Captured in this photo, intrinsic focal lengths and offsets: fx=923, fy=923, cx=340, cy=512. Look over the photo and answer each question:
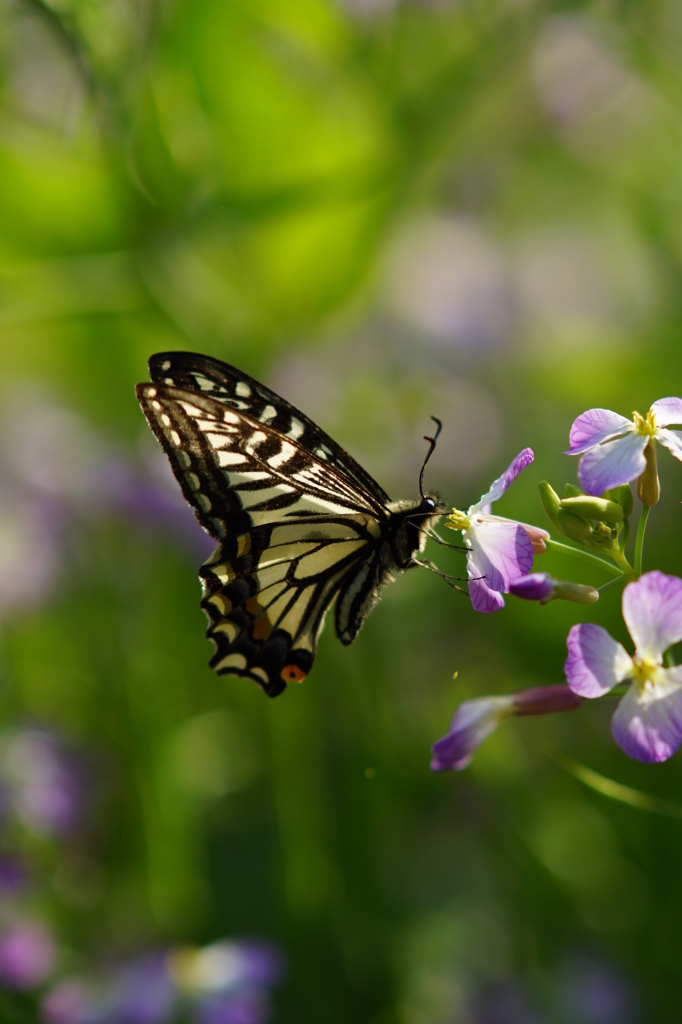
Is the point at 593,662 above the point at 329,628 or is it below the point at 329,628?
below

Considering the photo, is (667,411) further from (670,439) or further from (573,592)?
(573,592)

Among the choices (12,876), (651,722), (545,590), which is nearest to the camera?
(651,722)

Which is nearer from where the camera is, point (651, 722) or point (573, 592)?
point (651, 722)

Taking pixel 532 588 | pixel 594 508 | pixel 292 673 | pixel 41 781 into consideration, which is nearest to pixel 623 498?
pixel 594 508

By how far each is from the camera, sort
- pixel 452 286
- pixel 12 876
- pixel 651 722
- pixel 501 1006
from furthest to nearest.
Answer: pixel 452 286 < pixel 501 1006 < pixel 12 876 < pixel 651 722

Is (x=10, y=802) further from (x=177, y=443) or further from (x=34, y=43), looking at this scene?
(x=34, y=43)

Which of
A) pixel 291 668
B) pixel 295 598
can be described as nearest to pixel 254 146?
pixel 295 598

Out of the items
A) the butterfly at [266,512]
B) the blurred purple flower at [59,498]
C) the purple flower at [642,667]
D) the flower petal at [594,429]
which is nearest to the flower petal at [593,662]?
the purple flower at [642,667]

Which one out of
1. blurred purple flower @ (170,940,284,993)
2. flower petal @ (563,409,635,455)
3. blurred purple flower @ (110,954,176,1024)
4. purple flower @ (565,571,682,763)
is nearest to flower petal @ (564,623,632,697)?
purple flower @ (565,571,682,763)
